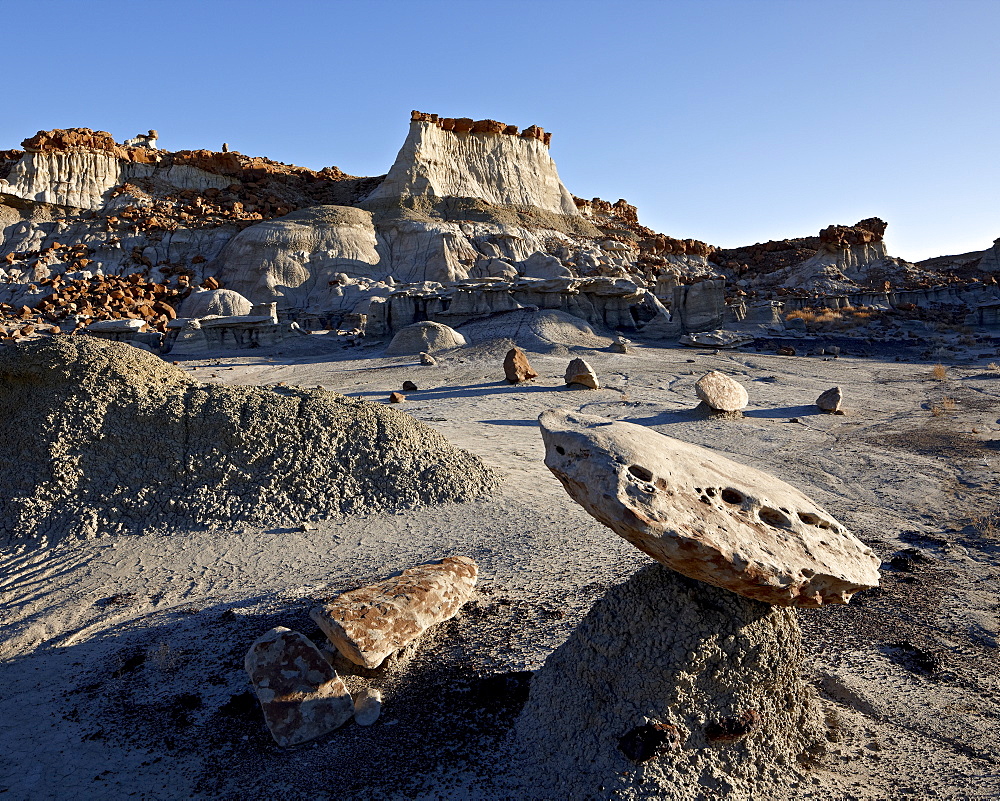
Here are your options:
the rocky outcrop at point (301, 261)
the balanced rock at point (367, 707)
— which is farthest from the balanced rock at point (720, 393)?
the rocky outcrop at point (301, 261)

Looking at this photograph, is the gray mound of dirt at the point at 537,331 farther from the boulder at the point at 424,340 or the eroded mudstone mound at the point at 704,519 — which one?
the eroded mudstone mound at the point at 704,519

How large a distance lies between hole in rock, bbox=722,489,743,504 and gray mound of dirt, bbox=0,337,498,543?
381 cm

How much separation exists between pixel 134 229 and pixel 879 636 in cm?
4222

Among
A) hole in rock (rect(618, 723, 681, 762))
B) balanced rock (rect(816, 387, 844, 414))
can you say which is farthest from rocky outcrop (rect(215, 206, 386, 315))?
hole in rock (rect(618, 723, 681, 762))

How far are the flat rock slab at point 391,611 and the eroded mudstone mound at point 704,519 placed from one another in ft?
5.12

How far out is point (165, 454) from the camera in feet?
17.9

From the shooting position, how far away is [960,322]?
28.1 meters

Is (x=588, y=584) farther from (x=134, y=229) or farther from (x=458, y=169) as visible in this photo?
(x=458, y=169)

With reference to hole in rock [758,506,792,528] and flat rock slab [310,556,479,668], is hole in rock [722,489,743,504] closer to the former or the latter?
hole in rock [758,506,792,528]

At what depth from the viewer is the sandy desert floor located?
8.66 ft

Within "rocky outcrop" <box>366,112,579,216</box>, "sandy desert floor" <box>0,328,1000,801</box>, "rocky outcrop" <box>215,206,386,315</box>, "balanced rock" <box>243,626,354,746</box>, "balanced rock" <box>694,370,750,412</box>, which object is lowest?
"sandy desert floor" <box>0,328,1000,801</box>

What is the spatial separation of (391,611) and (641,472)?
186 centimetres

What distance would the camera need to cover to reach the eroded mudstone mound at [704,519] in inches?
85.7

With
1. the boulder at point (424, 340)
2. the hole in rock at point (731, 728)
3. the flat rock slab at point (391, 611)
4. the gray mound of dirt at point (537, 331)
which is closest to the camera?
the hole in rock at point (731, 728)
